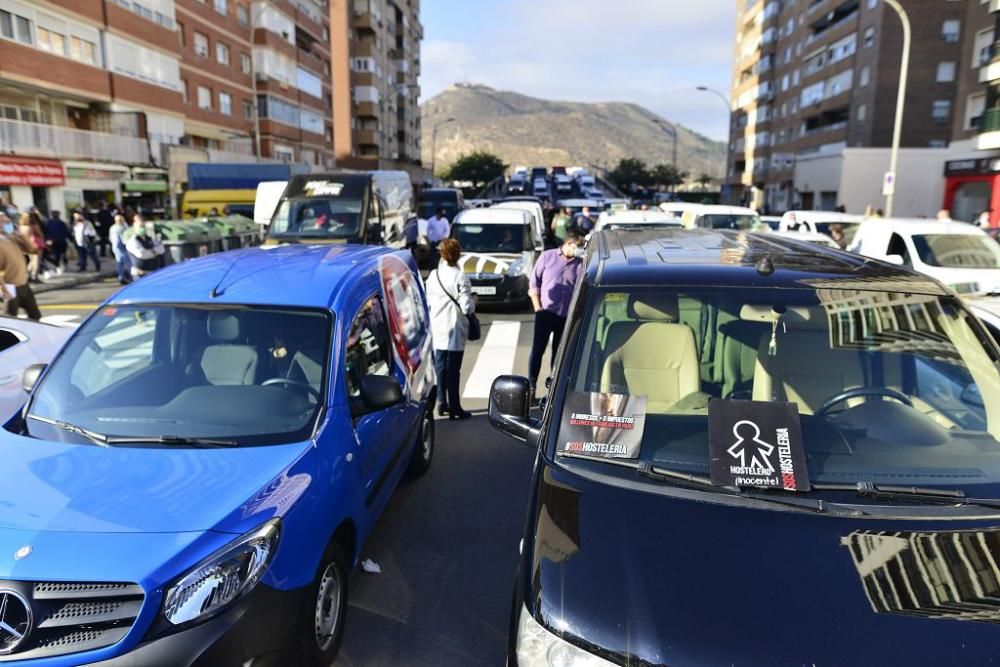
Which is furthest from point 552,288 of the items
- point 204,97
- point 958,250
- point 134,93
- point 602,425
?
point 204,97

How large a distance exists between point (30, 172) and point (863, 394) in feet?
95.4

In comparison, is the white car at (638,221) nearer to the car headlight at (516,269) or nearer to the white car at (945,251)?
the car headlight at (516,269)

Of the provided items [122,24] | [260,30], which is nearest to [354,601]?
[122,24]

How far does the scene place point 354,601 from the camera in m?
3.77

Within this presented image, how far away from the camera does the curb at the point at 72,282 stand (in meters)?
16.7

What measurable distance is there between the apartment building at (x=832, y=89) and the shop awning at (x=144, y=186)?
126ft

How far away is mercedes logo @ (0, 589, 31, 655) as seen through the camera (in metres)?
2.27

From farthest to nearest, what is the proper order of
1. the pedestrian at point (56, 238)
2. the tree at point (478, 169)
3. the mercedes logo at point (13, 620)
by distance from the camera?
1. the tree at point (478, 169)
2. the pedestrian at point (56, 238)
3. the mercedes logo at point (13, 620)

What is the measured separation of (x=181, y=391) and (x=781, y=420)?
2894 mm

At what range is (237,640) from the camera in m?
2.44

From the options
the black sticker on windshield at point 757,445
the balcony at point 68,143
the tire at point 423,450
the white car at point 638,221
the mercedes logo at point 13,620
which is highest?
the balcony at point 68,143

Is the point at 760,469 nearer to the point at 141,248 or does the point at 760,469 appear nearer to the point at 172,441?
the point at 172,441

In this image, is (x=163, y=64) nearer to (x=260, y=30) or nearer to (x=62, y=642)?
(x=260, y=30)

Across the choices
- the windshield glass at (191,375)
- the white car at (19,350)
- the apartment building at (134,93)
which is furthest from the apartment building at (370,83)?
the windshield glass at (191,375)
